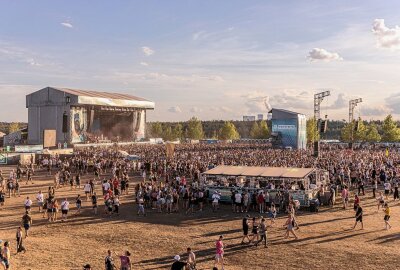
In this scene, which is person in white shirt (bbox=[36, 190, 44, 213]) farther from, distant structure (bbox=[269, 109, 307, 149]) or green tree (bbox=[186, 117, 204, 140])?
green tree (bbox=[186, 117, 204, 140])

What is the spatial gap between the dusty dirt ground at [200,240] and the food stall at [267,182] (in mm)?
1527

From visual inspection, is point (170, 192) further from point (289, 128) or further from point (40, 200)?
point (289, 128)

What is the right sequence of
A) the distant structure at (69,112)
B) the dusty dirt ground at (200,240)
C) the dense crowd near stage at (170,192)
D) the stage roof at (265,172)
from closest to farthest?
the dusty dirt ground at (200,240)
the dense crowd near stage at (170,192)
the stage roof at (265,172)
the distant structure at (69,112)

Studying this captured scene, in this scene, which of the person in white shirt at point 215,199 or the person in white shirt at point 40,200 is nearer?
the person in white shirt at point 40,200

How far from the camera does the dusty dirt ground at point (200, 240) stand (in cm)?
1503

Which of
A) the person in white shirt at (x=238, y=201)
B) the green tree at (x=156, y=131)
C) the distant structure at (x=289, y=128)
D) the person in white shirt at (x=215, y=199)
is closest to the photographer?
the person in white shirt at (x=238, y=201)

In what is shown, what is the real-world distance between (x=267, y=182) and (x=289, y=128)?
47.9 m

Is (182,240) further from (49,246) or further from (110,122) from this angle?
(110,122)

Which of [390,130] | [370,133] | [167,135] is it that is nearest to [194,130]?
[167,135]

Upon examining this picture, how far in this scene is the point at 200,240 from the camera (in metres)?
17.8

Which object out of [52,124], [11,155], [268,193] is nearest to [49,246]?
[268,193]

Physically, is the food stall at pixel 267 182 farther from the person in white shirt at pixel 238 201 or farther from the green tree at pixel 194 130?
the green tree at pixel 194 130

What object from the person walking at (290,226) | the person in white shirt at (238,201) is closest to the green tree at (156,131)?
the person in white shirt at (238,201)

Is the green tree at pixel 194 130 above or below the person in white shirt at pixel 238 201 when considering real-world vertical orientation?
above
